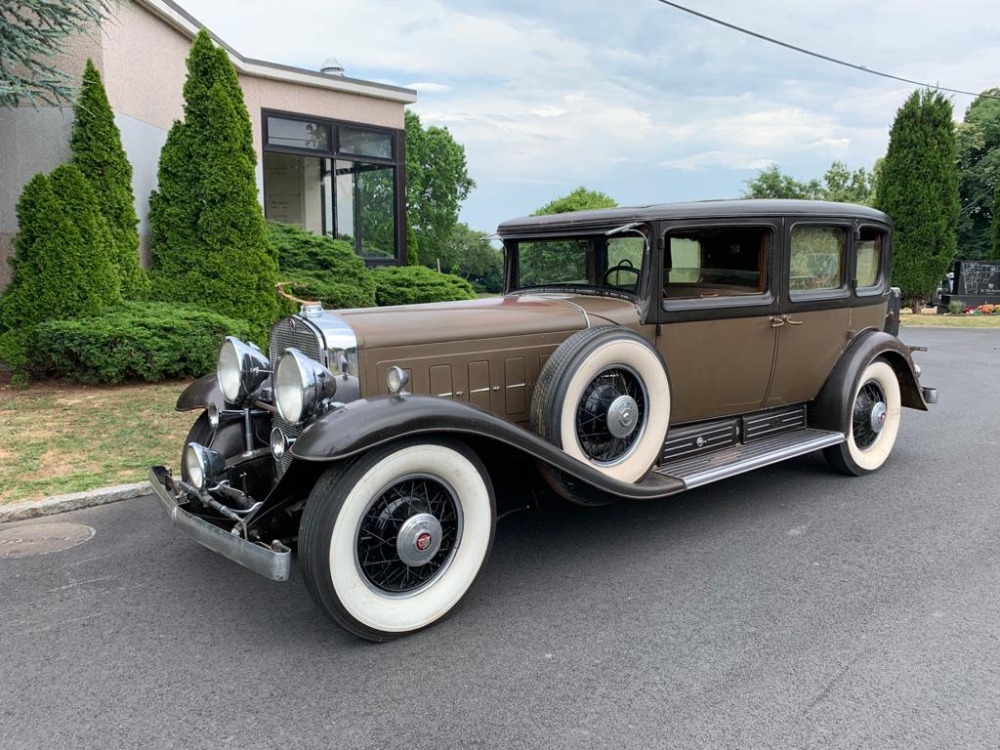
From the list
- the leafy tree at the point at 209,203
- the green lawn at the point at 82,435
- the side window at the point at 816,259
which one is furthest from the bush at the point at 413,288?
the side window at the point at 816,259

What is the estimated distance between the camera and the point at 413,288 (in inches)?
480

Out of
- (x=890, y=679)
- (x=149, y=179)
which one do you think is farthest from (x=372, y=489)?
(x=149, y=179)

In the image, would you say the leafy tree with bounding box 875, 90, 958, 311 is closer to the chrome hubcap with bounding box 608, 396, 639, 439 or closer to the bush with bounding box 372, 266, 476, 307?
the bush with bounding box 372, 266, 476, 307

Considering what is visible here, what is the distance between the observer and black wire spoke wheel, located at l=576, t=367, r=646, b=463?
12.1 feet

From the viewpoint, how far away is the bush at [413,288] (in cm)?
1210

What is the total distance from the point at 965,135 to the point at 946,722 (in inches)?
1219

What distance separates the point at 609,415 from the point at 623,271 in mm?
1014

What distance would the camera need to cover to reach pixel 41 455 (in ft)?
17.1

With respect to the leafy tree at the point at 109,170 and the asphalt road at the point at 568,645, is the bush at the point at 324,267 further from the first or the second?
the asphalt road at the point at 568,645

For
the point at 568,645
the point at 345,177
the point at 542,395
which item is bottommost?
the point at 568,645

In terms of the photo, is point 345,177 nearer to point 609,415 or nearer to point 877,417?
point 877,417

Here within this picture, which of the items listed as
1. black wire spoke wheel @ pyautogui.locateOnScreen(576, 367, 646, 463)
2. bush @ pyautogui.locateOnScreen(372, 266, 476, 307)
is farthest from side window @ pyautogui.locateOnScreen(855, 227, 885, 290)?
bush @ pyautogui.locateOnScreen(372, 266, 476, 307)

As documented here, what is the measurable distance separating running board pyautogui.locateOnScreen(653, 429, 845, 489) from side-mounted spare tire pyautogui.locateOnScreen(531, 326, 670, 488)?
0.22 meters

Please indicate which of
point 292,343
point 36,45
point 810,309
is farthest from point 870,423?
point 36,45
